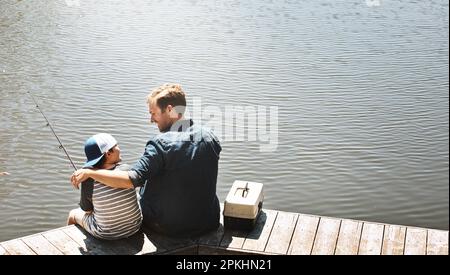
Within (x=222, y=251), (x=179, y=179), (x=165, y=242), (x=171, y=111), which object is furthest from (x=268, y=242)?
(x=171, y=111)

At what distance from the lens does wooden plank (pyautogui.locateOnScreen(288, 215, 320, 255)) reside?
4.46m

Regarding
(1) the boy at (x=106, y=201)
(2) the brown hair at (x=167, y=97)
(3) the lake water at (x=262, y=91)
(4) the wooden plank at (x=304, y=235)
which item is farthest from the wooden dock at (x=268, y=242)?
(3) the lake water at (x=262, y=91)

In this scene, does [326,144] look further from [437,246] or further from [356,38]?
[356,38]

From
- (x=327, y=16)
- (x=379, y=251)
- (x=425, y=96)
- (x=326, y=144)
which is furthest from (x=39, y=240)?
(x=327, y=16)

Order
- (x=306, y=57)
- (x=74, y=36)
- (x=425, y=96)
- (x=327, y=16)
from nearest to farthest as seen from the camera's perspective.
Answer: (x=425, y=96)
(x=306, y=57)
(x=74, y=36)
(x=327, y=16)

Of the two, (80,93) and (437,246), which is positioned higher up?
(437,246)

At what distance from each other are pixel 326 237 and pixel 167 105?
5.16ft

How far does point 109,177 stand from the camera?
400cm

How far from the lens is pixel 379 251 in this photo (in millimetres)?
4449

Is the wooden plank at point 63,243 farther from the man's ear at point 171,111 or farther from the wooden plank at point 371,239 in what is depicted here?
the wooden plank at point 371,239

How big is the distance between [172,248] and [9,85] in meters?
6.41

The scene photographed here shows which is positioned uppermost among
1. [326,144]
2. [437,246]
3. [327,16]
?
[437,246]

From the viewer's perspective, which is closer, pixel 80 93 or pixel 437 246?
pixel 437 246

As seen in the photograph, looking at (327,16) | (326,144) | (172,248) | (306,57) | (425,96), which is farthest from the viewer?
(327,16)
